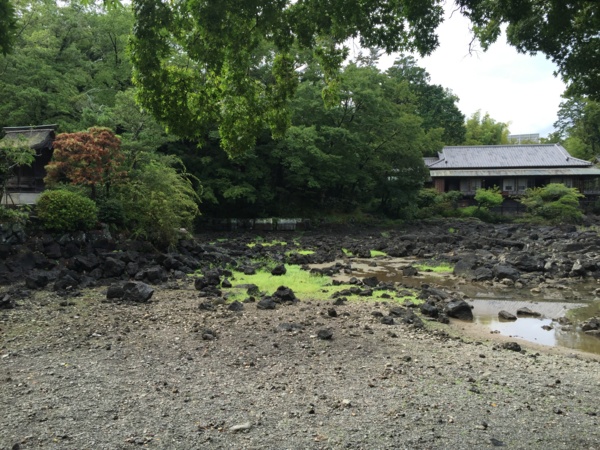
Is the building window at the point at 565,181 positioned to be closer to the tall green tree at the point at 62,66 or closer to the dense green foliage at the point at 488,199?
the dense green foliage at the point at 488,199

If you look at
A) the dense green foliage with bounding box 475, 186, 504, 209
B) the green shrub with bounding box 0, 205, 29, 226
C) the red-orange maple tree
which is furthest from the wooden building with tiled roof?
the green shrub with bounding box 0, 205, 29, 226

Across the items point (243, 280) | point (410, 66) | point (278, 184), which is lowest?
point (243, 280)

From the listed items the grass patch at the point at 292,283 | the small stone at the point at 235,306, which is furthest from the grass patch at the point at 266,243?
the small stone at the point at 235,306

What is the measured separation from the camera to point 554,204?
38.8 metres

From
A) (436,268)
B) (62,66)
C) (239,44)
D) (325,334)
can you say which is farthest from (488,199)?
(239,44)

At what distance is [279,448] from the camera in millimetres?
4375

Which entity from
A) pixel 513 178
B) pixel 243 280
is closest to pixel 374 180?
pixel 513 178

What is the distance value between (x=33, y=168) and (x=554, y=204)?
35976mm

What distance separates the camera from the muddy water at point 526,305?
9578mm

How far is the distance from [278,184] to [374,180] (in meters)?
6.97

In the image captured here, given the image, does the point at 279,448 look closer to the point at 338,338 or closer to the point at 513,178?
the point at 338,338

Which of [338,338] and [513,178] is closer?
[338,338]

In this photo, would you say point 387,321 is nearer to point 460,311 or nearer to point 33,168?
point 460,311

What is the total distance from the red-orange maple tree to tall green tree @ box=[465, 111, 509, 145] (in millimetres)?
53113
